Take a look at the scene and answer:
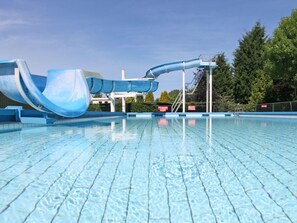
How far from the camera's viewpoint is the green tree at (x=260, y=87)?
2447cm

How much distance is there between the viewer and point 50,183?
3059mm

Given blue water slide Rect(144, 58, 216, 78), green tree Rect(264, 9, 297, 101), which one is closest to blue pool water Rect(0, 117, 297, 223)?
A: green tree Rect(264, 9, 297, 101)

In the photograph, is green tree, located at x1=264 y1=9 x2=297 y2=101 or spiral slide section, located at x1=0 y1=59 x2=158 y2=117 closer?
spiral slide section, located at x1=0 y1=59 x2=158 y2=117

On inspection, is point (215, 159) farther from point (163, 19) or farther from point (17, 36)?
point (163, 19)

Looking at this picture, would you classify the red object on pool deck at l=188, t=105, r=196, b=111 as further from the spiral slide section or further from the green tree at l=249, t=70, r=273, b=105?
the spiral slide section

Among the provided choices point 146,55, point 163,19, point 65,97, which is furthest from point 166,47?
point 65,97

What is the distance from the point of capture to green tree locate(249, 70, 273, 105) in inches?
963

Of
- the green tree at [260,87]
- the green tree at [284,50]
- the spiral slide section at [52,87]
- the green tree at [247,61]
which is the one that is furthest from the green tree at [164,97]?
the spiral slide section at [52,87]

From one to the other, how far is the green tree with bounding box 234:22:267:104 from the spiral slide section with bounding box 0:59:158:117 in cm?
1507

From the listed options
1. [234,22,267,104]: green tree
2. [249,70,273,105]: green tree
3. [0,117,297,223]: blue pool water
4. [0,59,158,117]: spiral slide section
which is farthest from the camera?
[234,22,267,104]: green tree

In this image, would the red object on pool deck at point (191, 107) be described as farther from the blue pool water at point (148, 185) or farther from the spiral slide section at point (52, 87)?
the blue pool water at point (148, 185)

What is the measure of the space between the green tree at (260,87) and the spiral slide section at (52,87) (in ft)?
45.4

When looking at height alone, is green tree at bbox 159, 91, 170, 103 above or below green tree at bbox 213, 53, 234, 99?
below

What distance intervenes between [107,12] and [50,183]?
1464 cm
